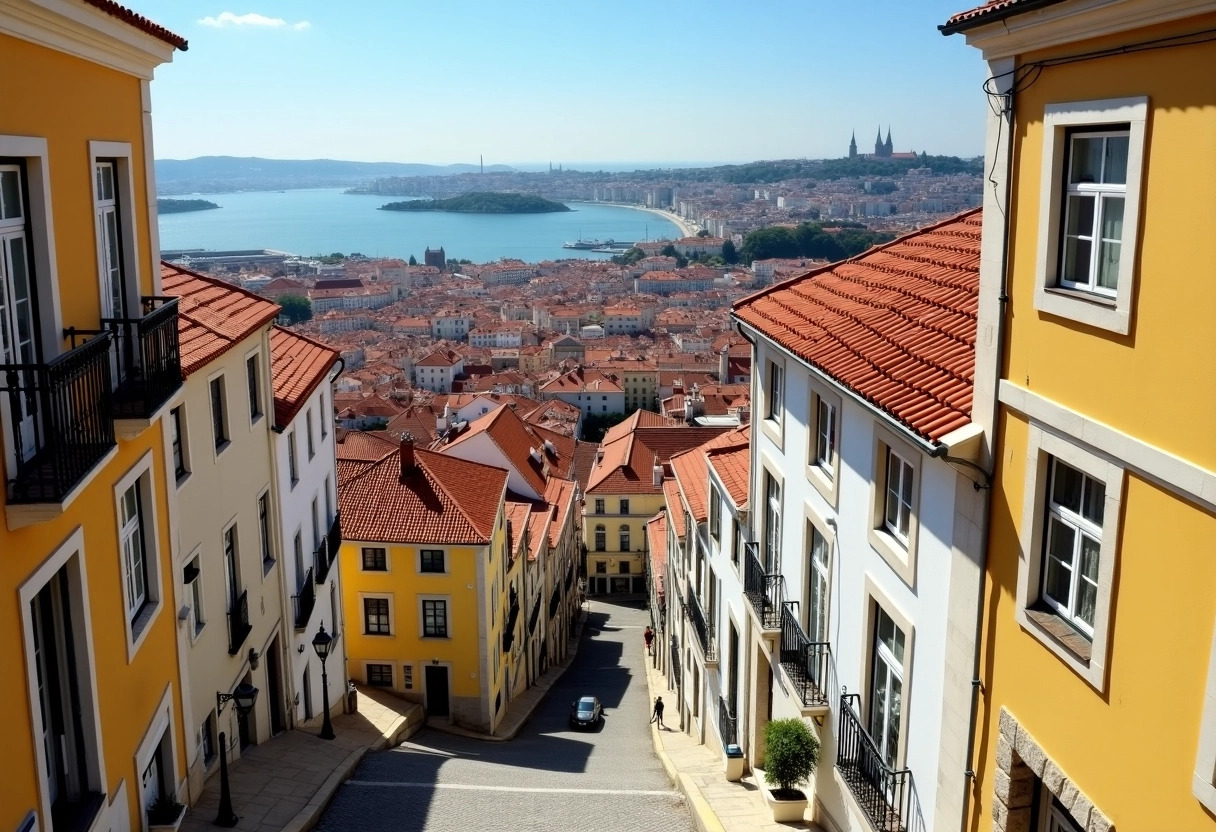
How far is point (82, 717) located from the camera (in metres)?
7.76

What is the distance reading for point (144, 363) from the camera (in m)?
8.38

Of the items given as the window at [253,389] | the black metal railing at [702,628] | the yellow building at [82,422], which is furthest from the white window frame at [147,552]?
the black metal railing at [702,628]

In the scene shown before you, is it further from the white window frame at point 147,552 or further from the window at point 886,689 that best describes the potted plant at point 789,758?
the white window frame at point 147,552

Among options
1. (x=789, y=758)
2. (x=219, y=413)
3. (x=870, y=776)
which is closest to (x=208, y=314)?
(x=219, y=413)

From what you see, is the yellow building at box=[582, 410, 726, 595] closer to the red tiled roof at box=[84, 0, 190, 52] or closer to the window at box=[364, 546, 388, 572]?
the window at box=[364, 546, 388, 572]

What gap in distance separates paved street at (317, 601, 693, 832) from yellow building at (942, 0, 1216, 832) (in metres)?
8.19

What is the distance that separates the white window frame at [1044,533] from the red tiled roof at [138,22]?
278 inches

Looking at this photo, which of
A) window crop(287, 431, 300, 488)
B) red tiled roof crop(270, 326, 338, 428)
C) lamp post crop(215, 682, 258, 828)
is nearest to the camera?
lamp post crop(215, 682, 258, 828)

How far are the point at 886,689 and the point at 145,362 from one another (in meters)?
6.88

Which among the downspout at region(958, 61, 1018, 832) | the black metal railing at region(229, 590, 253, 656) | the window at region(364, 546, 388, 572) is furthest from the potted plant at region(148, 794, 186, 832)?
the window at region(364, 546, 388, 572)

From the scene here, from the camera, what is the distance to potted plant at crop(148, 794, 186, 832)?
9.49m

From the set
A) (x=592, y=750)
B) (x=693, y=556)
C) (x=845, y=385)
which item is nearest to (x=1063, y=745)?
(x=845, y=385)

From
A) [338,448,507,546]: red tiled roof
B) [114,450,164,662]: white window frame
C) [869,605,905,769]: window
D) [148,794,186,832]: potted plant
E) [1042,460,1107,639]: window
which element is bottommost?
[338,448,507,546]: red tiled roof

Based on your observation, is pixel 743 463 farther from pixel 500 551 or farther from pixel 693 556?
pixel 500 551
